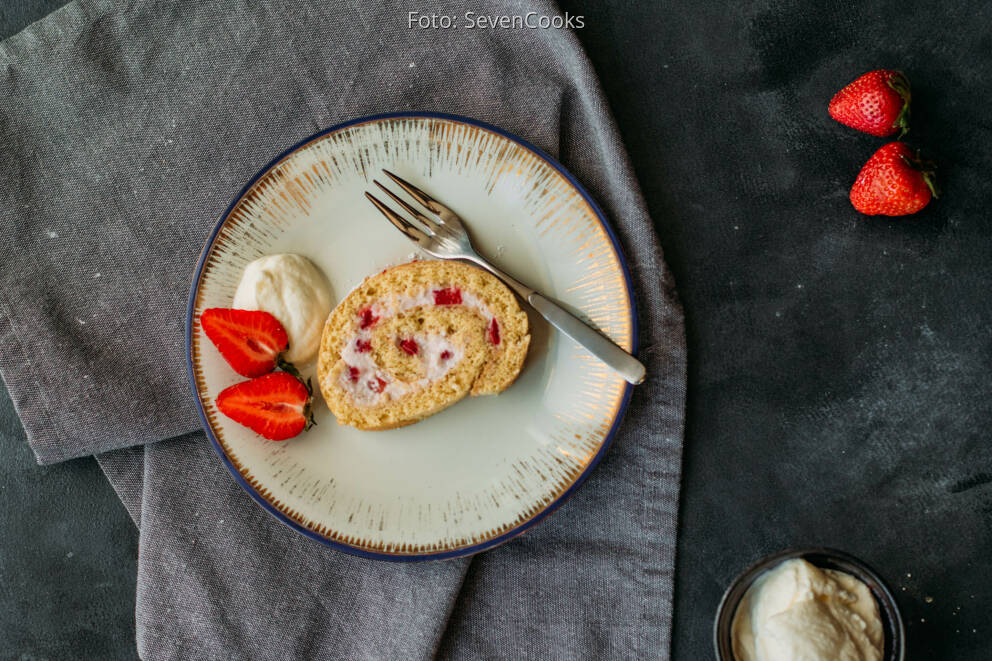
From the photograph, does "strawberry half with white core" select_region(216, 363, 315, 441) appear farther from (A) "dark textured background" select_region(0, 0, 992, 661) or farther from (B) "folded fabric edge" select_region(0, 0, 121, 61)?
(B) "folded fabric edge" select_region(0, 0, 121, 61)

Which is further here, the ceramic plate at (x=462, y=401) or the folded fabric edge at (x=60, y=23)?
the folded fabric edge at (x=60, y=23)

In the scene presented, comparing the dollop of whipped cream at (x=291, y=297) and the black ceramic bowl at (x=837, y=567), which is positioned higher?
the dollop of whipped cream at (x=291, y=297)

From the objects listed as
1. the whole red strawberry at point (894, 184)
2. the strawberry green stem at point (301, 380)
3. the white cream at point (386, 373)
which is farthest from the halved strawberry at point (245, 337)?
the whole red strawberry at point (894, 184)

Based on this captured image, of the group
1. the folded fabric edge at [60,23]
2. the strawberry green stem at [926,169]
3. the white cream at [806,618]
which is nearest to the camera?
the white cream at [806,618]

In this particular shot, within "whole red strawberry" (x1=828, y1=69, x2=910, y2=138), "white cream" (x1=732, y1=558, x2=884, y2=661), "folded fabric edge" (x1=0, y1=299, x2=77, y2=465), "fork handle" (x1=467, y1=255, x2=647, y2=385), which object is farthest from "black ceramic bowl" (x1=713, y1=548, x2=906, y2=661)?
"folded fabric edge" (x1=0, y1=299, x2=77, y2=465)

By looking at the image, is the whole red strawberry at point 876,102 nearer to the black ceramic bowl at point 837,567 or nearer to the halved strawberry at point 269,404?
the black ceramic bowl at point 837,567

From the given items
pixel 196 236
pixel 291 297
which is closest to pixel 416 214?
pixel 291 297

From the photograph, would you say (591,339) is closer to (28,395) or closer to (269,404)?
(269,404)

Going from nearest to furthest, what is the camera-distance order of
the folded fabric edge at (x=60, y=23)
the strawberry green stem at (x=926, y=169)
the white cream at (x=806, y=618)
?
1. the white cream at (x=806, y=618)
2. the strawberry green stem at (x=926, y=169)
3. the folded fabric edge at (x=60, y=23)
